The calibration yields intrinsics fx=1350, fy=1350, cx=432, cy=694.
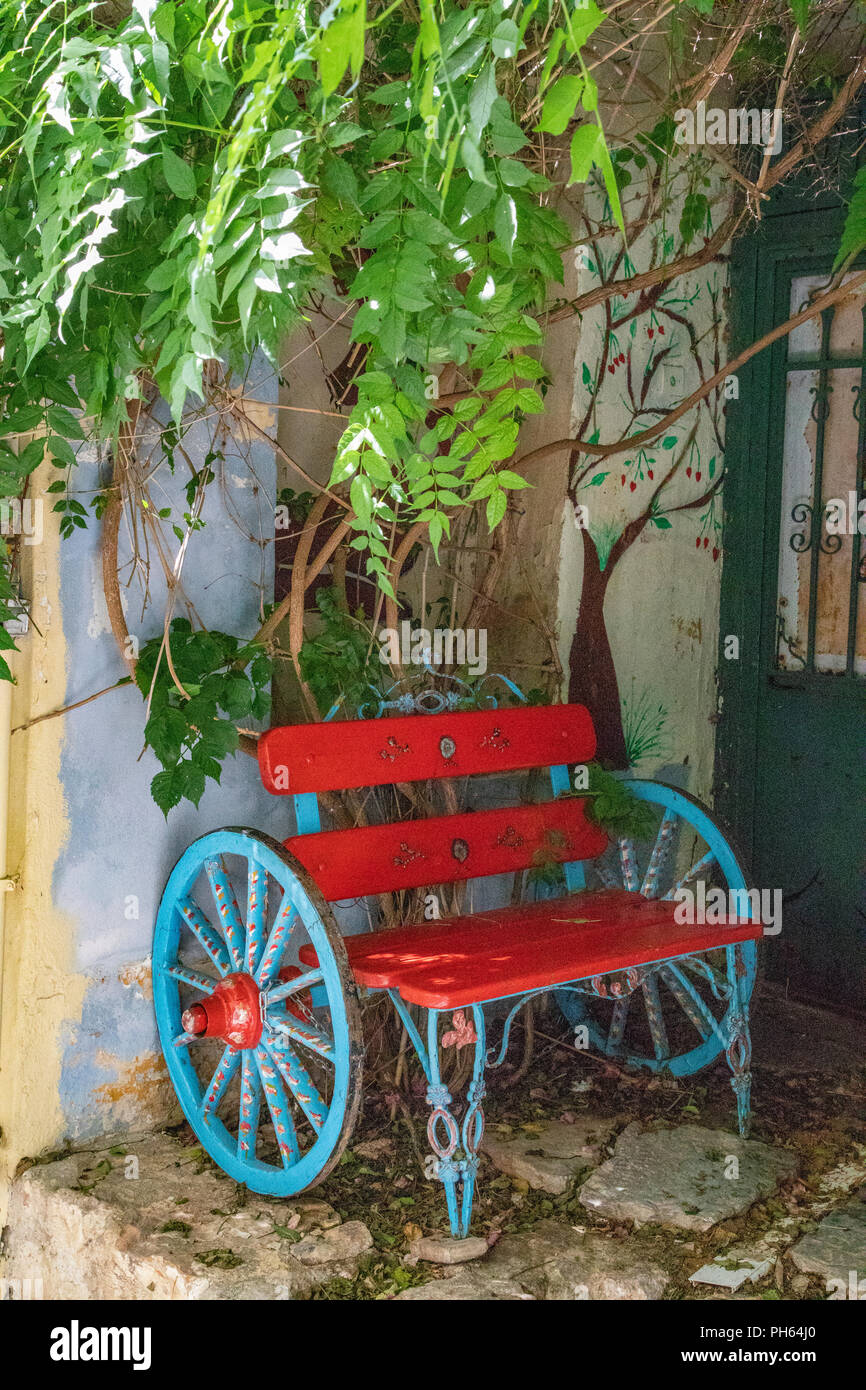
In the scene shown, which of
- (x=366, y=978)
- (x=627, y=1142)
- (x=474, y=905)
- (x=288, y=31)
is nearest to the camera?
(x=288, y=31)

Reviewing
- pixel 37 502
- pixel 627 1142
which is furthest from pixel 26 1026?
pixel 627 1142

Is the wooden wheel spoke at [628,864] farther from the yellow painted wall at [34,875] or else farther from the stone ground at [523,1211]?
the yellow painted wall at [34,875]

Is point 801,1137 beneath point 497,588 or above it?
beneath

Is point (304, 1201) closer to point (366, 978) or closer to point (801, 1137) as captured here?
point (366, 978)

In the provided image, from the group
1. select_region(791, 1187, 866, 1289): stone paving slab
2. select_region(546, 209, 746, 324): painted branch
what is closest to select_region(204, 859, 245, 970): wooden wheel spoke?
select_region(791, 1187, 866, 1289): stone paving slab

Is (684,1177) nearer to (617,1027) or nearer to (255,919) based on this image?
(617,1027)

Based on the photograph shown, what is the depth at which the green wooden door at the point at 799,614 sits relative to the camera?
443cm

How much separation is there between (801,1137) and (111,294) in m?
2.71

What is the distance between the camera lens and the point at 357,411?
2.42m

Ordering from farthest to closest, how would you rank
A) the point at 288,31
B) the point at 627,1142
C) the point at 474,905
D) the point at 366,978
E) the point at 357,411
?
the point at 474,905, the point at 627,1142, the point at 366,978, the point at 357,411, the point at 288,31

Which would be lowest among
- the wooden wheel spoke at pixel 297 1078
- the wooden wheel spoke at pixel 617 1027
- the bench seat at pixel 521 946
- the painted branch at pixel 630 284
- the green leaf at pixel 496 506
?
the wooden wheel spoke at pixel 617 1027

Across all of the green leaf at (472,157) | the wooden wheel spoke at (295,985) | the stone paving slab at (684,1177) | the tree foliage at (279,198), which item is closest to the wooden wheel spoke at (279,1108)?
the wooden wheel spoke at (295,985)

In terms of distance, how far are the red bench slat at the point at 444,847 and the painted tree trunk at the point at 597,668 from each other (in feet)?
2.22

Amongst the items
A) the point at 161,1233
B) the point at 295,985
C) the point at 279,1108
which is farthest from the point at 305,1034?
the point at 161,1233
